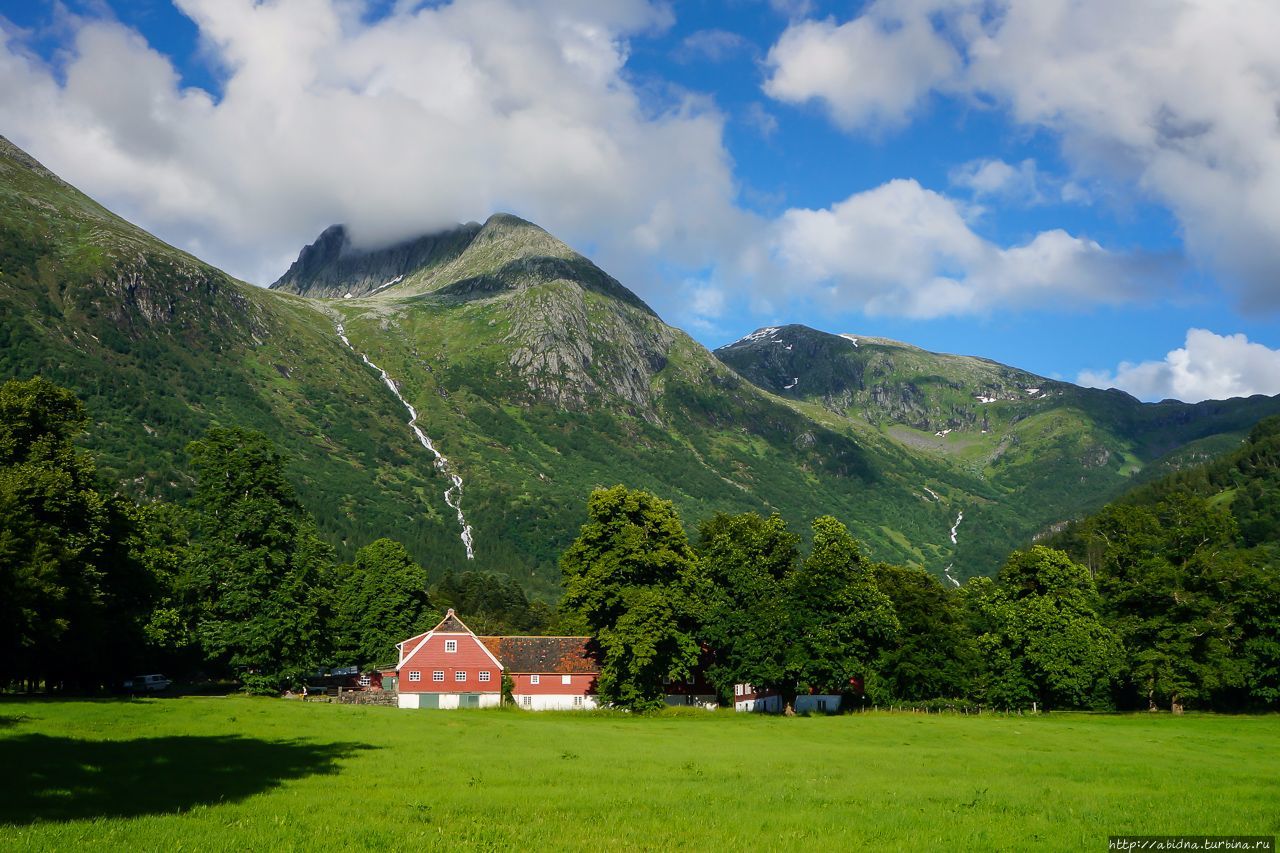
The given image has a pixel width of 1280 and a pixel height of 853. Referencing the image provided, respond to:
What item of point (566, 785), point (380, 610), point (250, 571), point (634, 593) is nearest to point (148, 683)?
point (250, 571)

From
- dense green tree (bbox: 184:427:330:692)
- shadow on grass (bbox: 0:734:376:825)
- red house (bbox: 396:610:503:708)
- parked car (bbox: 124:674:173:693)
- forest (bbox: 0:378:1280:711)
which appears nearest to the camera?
shadow on grass (bbox: 0:734:376:825)

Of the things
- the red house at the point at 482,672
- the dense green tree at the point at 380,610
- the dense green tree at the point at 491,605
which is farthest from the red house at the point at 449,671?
the dense green tree at the point at 491,605

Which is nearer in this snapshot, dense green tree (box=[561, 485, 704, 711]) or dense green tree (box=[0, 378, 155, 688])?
dense green tree (box=[0, 378, 155, 688])

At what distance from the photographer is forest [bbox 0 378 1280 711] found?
55.8m

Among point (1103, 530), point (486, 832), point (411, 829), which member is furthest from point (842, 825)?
point (1103, 530)

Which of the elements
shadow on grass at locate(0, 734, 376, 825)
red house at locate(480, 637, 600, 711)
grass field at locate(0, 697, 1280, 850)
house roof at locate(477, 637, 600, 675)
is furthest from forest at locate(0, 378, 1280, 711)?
shadow on grass at locate(0, 734, 376, 825)

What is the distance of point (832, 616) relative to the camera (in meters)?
72.7

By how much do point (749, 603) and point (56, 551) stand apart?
160 feet

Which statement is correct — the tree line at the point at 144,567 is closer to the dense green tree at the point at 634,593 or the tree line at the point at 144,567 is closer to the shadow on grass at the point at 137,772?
the shadow on grass at the point at 137,772

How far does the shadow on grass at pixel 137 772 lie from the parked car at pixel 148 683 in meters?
45.0

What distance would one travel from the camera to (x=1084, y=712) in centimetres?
7631

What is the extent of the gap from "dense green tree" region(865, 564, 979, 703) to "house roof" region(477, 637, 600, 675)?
26676 mm

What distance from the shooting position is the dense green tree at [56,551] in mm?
43562

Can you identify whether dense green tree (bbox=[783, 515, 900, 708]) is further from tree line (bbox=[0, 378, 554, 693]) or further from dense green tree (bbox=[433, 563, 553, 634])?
dense green tree (bbox=[433, 563, 553, 634])
